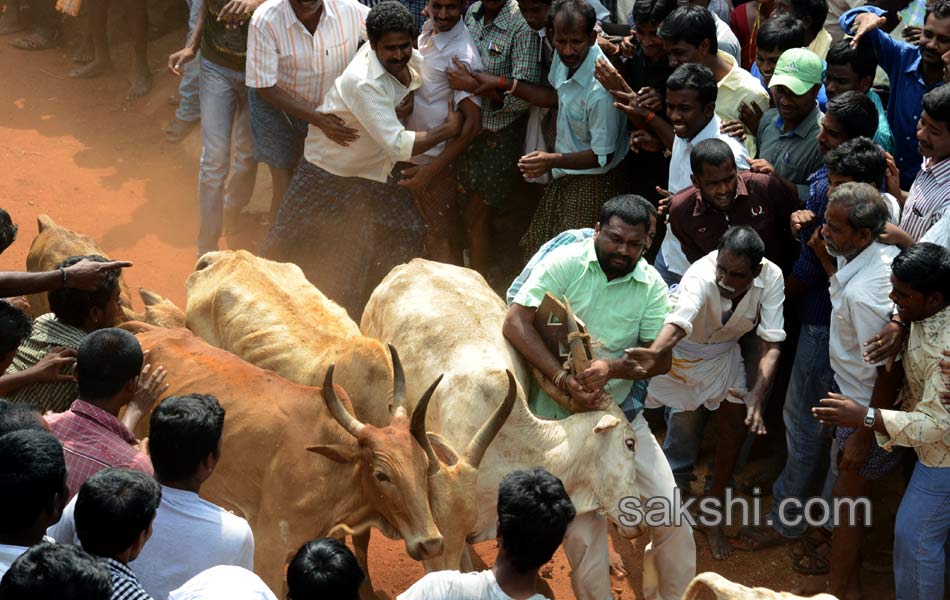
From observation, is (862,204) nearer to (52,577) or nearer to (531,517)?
(531,517)

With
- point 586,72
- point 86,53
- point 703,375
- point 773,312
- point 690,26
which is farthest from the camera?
point 86,53

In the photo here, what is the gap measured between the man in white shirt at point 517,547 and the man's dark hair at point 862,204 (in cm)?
291

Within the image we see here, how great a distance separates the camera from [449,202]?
9641mm

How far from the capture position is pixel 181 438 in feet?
16.6

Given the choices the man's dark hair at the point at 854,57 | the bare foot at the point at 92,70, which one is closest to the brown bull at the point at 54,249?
the man's dark hair at the point at 854,57

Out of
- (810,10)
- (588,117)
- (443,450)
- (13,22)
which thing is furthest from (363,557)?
(13,22)

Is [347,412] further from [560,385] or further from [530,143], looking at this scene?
[530,143]

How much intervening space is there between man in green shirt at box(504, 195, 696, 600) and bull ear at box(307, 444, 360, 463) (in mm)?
1243

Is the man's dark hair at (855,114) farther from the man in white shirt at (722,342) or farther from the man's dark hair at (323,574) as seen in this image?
the man's dark hair at (323,574)

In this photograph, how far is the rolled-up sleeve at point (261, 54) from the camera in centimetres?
911

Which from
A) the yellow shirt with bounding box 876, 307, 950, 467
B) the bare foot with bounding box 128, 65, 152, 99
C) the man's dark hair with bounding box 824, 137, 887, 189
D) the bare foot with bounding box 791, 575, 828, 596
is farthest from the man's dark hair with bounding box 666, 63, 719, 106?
the bare foot with bounding box 128, 65, 152, 99

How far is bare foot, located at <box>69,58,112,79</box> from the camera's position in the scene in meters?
13.7

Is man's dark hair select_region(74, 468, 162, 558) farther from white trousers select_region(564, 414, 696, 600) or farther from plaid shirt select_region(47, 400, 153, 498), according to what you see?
white trousers select_region(564, 414, 696, 600)

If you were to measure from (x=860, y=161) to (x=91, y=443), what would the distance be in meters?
4.52
